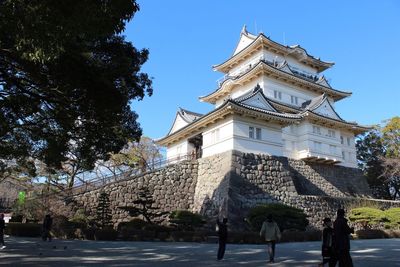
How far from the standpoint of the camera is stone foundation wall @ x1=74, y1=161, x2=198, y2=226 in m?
26.7

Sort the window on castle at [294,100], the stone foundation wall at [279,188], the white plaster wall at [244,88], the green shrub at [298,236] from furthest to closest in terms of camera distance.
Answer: the window on castle at [294,100], the white plaster wall at [244,88], the stone foundation wall at [279,188], the green shrub at [298,236]

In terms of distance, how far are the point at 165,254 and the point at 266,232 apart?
13.4ft

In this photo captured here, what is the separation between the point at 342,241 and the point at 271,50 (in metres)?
33.9

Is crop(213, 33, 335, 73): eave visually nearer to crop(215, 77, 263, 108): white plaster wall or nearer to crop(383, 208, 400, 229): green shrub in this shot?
crop(215, 77, 263, 108): white plaster wall

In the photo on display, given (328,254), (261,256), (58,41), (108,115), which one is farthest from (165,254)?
(58,41)

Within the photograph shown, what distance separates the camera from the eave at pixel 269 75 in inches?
1411

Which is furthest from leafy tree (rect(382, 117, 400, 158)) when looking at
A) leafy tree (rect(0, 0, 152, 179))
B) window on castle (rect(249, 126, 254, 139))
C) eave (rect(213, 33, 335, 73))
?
leafy tree (rect(0, 0, 152, 179))

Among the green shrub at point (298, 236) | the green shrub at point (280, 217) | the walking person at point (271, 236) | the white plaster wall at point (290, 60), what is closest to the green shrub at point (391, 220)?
the green shrub at point (280, 217)

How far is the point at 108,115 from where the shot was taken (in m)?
13.0

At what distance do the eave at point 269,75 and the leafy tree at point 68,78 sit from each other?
75.5 feet

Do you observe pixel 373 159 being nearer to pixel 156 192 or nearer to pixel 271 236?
pixel 156 192

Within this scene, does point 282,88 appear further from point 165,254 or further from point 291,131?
point 165,254

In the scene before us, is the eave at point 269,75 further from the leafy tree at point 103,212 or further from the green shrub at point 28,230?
the green shrub at point 28,230

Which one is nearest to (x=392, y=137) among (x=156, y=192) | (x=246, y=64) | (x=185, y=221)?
(x=246, y=64)
